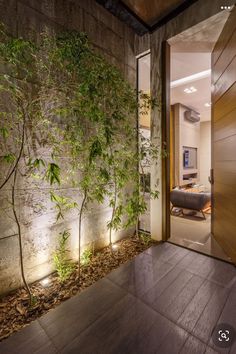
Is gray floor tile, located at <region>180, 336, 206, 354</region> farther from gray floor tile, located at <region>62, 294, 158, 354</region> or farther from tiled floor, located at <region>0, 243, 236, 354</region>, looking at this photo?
gray floor tile, located at <region>62, 294, 158, 354</region>

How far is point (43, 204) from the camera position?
200 centimetres

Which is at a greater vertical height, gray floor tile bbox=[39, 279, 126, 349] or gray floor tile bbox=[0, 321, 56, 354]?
gray floor tile bbox=[39, 279, 126, 349]

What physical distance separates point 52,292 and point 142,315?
91 centimetres

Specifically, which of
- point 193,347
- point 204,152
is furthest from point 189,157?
point 193,347

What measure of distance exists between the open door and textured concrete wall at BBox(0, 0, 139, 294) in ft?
4.79

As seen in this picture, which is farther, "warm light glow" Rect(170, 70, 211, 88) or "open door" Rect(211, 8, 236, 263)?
"warm light glow" Rect(170, 70, 211, 88)

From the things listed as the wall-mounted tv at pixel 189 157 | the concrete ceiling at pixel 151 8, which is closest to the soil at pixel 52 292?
the concrete ceiling at pixel 151 8

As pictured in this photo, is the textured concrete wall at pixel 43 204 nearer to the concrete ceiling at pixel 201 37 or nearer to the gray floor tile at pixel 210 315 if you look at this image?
the concrete ceiling at pixel 201 37

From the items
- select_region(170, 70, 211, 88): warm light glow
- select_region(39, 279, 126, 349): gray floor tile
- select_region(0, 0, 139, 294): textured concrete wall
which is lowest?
select_region(39, 279, 126, 349): gray floor tile

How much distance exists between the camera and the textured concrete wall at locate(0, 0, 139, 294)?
5.79ft

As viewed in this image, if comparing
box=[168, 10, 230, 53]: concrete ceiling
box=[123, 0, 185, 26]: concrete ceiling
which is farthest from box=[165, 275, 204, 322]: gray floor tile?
box=[123, 0, 185, 26]: concrete ceiling

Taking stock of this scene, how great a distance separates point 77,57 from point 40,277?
2355 mm

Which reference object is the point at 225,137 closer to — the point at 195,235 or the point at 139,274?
the point at 195,235

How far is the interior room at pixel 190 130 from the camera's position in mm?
2635
